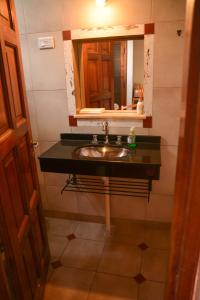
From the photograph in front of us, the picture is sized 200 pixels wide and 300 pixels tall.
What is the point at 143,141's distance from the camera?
196cm

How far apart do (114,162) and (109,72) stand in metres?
1.56

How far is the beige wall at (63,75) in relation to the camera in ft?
5.41

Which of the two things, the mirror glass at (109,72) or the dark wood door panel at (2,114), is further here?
the mirror glass at (109,72)

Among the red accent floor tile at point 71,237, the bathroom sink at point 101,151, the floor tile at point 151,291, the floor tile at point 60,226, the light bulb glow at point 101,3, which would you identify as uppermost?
the light bulb glow at point 101,3

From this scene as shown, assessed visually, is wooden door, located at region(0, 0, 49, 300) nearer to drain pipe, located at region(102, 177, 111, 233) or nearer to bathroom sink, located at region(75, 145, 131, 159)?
bathroom sink, located at region(75, 145, 131, 159)

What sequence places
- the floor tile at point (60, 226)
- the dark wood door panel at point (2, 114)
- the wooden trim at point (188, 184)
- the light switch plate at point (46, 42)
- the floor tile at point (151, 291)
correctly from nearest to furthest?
1. the wooden trim at point (188, 184)
2. the dark wood door panel at point (2, 114)
3. the floor tile at point (151, 291)
4. the light switch plate at point (46, 42)
5. the floor tile at point (60, 226)

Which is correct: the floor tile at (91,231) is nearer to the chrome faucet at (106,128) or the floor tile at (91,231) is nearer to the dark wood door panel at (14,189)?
the chrome faucet at (106,128)

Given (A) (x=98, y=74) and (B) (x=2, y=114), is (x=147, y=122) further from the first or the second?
(B) (x=2, y=114)

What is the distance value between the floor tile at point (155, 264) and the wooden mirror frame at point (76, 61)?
119 centimetres

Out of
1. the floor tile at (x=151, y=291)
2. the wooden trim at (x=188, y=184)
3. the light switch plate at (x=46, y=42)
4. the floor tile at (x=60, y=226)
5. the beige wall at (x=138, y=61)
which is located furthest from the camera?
the beige wall at (x=138, y=61)

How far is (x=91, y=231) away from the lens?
7.46 feet

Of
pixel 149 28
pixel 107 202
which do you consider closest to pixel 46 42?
pixel 149 28

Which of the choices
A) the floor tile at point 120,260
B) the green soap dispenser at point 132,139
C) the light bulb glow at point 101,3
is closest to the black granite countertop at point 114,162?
the green soap dispenser at point 132,139

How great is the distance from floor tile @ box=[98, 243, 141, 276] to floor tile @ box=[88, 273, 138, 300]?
0.06 meters
